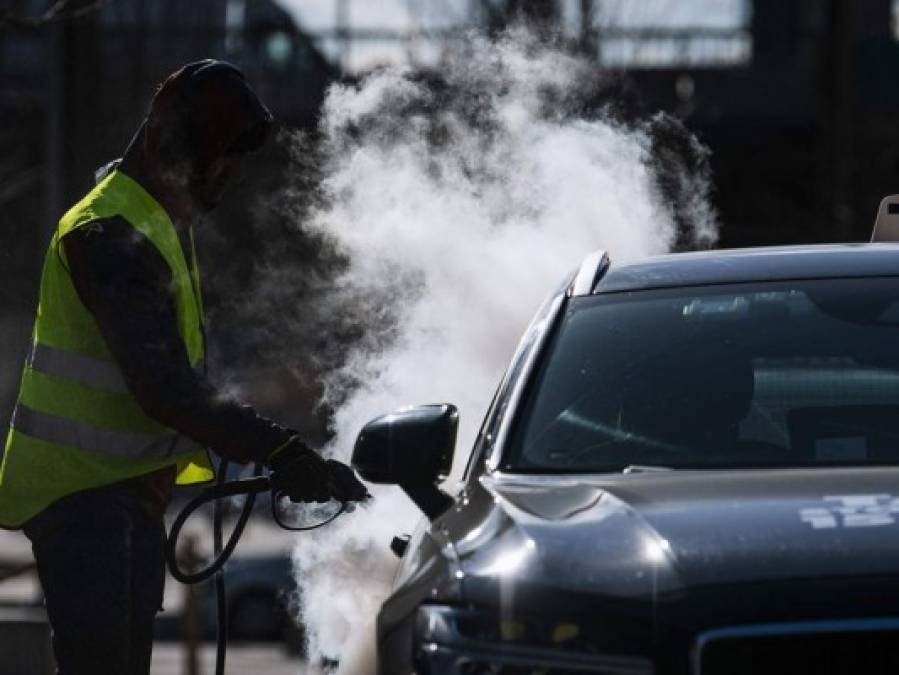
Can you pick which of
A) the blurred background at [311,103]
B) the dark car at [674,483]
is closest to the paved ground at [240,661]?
the blurred background at [311,103]

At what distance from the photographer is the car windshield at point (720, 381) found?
15.6 ft

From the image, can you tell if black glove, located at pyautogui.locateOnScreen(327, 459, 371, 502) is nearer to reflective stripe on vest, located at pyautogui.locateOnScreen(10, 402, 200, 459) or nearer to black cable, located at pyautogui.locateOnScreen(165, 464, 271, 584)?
black cable, located at pyautogui.locateOnScreen(165, 464, 271, 584)

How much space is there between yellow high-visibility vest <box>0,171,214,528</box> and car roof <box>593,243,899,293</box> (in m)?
1.12

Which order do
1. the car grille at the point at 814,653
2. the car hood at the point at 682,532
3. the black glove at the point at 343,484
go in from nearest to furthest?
1. the car grille at the point at 814,653
2. the car hood at the point at 682,532
3. the black glove at the point at 343,484

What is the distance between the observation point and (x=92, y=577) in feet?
15.6

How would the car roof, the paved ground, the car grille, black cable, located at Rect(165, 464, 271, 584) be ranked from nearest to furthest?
the car grille, black cable, located at Rect(165, 464, 271, 584), the car roof, the paved ground

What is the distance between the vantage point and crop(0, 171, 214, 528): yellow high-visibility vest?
4.86 meters

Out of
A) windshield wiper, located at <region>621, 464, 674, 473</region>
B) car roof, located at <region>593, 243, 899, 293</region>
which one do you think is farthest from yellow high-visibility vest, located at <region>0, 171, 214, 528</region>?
car roof, located at <region>593, 243, 899, 293</region>

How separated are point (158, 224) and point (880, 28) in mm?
37035

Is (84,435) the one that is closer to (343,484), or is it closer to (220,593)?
(343,484)

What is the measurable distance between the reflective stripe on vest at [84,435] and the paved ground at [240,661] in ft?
64.7

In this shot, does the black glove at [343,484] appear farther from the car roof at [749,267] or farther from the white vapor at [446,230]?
the white vapor at [446,230]

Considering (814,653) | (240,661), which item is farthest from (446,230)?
(240,661)

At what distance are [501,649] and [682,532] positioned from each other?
0.38m
